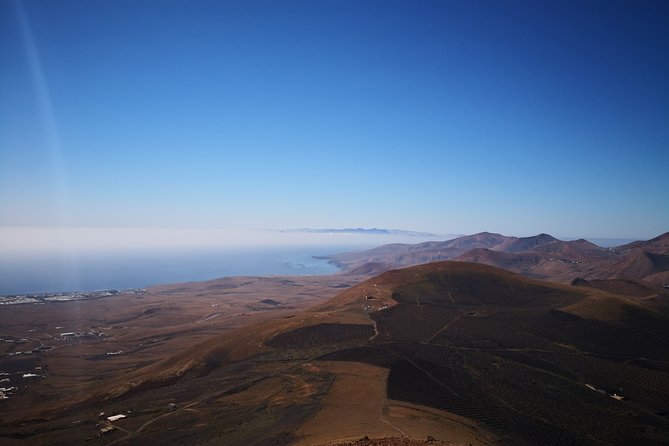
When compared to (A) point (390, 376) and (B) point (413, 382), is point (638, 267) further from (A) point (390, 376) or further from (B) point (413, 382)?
(A) point (390, 376)

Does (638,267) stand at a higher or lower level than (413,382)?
higher

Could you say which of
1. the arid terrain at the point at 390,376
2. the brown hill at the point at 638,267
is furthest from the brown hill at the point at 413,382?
the brown hill at the point at 638,267

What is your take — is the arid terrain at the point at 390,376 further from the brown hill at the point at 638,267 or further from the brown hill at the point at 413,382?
the brown hill at the point at 638,267

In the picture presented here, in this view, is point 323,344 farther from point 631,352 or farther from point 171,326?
point 171,326

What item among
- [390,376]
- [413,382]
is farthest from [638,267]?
[390,376]

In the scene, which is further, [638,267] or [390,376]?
[638,267]

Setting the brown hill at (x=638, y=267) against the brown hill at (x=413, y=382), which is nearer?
the brown hill at (x=413, y=382)

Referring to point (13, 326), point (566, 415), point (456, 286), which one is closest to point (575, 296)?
point (456, 286)

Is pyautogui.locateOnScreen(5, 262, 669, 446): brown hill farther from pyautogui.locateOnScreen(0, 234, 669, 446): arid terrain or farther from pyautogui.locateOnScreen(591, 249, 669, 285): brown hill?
pyautogui.locateOnScreen(591, 249, 669, 285): brown hill
